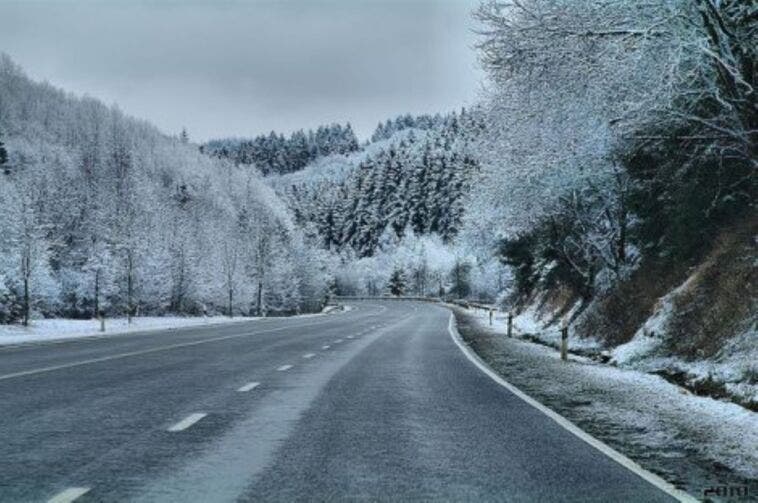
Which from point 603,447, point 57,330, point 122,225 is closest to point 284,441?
point 603,447

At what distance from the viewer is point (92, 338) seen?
31.8 m

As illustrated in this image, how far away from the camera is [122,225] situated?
65812mm

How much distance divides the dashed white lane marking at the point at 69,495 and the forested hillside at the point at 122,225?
40434mm

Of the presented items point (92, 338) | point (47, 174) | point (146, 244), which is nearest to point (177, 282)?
point (146, 244)

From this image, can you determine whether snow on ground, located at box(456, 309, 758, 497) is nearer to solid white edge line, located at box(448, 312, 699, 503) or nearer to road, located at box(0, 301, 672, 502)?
solid white edge line, located at box(448, 312, 699, 503)

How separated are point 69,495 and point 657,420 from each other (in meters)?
7.18

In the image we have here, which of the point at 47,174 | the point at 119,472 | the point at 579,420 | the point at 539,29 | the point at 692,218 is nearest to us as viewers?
the point at 119,472

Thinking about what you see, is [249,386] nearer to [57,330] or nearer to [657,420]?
[657,420]

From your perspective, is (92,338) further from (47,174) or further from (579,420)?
(47,174)

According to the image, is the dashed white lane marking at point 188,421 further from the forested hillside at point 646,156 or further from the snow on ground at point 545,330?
the snow on ground at point 545,330

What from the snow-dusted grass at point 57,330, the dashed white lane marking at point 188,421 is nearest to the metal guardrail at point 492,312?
the dashed white lane marking at point 188,421

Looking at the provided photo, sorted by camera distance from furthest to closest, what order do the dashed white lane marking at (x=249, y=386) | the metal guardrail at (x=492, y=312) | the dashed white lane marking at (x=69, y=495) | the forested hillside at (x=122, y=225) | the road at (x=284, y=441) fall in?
the forested hillside at (x=122, y=225)
the metal guardrail at (x=492, y=312)
the dashed white lane marking at (x=249, y=386)
the road at (x=284, y=441)
the dashed white lane marking at (x=69, y=495)

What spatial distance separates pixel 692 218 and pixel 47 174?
10659cm

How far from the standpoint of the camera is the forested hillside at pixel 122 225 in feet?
225
